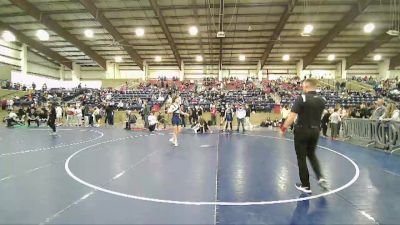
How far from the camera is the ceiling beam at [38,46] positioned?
113 feet

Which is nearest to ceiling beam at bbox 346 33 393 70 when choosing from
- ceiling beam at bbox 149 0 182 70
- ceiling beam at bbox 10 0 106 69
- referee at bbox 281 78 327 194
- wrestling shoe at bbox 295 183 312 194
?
ceiling beam at bbox 149 0 182 70

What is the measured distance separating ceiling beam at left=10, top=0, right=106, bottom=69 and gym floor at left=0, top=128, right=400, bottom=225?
23.2 m

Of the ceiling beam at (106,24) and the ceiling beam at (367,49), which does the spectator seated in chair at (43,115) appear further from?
the ceiling beam at (367,49)

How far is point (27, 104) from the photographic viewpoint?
2986 centimetres

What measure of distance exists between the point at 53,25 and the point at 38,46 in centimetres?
802

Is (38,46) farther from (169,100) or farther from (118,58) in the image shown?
(169,100)

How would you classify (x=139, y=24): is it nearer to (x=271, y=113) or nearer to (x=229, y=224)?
(x=271, y=113)

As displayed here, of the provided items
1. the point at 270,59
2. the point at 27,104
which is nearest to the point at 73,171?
the point at 27,104

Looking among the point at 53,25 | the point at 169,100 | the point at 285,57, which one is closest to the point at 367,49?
the point at 285,57

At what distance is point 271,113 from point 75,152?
2068cm

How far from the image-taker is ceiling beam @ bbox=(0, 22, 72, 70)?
113ft

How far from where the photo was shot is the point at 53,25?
32.1m

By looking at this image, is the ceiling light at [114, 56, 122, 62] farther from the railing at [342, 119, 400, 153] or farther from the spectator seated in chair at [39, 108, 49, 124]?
the railing at [342, 119, 400, 153]

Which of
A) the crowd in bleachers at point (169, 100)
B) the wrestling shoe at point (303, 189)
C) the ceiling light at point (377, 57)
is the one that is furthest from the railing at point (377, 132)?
the ceiling light at point (377, 57)
